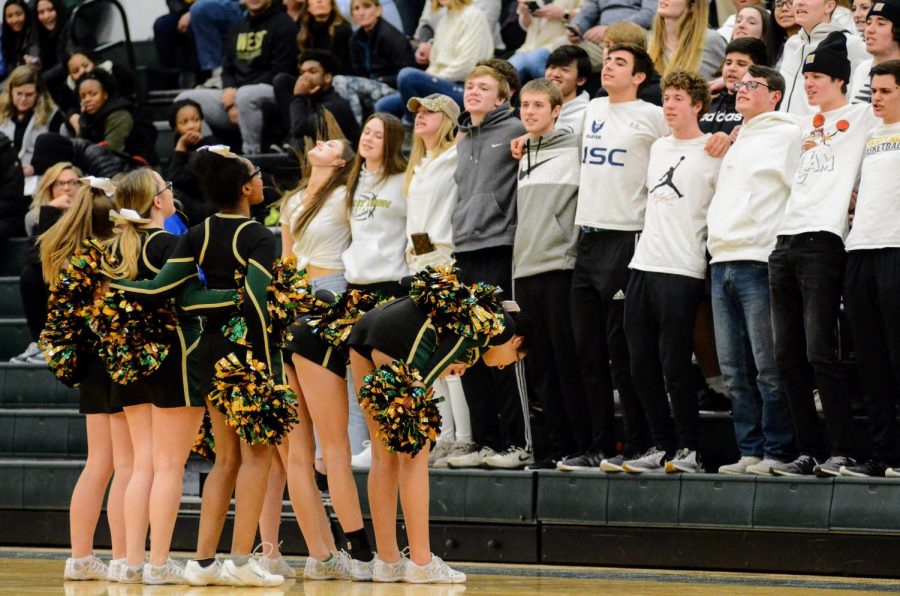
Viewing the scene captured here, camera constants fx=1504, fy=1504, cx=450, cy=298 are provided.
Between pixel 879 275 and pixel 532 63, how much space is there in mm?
3506

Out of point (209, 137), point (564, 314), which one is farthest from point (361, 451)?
point (209, 137)

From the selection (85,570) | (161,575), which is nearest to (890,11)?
→ (161,575)

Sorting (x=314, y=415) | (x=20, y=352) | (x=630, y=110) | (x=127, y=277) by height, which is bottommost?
(x=20, y=352)

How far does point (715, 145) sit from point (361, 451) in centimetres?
254

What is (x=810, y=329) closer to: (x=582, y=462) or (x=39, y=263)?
(x=582, y=462)

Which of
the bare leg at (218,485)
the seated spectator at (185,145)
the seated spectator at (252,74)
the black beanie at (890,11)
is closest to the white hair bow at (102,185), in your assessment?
the bare leg at (218,485)

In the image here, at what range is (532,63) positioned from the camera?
9.36 meters

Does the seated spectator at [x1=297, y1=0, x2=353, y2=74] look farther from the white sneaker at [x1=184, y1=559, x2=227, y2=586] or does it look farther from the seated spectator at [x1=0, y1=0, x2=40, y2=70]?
the white sneaker at [x1=184, y1=559, x2=227, y2=586]

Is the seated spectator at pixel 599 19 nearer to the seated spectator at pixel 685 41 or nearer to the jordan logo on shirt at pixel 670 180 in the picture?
the seated spectator at pixel 685 41

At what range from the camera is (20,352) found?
32.9 feet

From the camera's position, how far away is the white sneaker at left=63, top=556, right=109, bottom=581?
626 cm

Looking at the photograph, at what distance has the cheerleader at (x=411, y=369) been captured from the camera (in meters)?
5.87

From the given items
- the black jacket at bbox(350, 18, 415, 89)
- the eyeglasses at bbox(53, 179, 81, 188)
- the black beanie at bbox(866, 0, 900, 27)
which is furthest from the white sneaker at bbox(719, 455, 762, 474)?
the eyeglasses at bbox(53, 179, 81, 188)

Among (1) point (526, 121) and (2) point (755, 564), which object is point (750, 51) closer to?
(1) point (526, 121)
